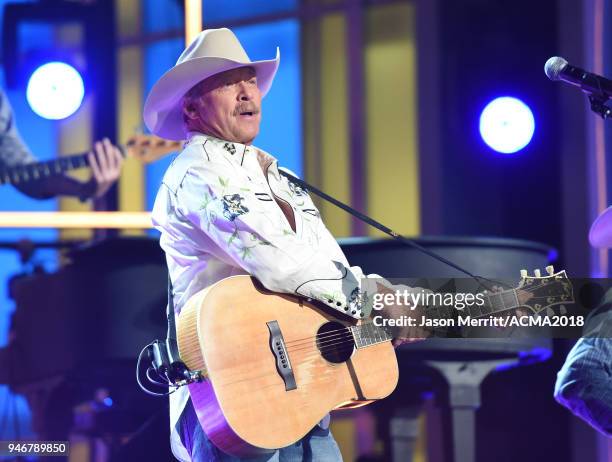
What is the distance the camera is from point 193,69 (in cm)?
301

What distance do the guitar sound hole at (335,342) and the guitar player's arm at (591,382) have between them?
0.70 meters

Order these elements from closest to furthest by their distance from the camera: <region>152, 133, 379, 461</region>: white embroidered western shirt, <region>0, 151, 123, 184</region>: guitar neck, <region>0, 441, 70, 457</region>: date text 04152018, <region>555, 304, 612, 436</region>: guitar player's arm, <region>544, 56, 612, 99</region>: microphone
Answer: <region>544, 56, 612, 99</region>: microphone < <region>152, 133, 379, 461</region>: white embroidered western shirt < <region>555, 304, 612, 436</region>: guitar player's arm < <region>0, 441, 70, 457</region>: date text 04152018 < <region>0, 151, 123, 184</region>: guitar neck

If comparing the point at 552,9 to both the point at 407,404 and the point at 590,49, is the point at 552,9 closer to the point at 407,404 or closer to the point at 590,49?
the point at 590,49

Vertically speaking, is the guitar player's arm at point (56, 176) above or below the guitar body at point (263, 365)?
above

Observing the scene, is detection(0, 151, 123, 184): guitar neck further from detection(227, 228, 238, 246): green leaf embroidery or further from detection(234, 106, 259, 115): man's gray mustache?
detection(227, 228, 238, 246): green leaf embroidery

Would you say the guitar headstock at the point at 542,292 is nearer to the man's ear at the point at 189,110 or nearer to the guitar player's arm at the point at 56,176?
the man's ear at the point at 189,110

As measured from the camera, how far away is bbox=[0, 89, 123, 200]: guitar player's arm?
15.2 feet

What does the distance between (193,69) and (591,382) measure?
142 centimetres

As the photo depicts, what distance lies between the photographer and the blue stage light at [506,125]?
5086 millimetres

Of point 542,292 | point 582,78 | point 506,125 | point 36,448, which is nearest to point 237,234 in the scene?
point 542,292

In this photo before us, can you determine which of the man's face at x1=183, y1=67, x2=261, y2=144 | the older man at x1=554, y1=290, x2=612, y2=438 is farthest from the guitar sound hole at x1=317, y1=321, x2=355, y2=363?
the older man at x1=554, y1=290, x2=612, y2=438

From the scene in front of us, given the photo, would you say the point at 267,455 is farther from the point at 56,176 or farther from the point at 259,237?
the point at 56,176

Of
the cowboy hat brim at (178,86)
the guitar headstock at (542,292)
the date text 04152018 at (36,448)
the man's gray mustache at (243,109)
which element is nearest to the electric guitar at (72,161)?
the date text 04152018 at (36,448)

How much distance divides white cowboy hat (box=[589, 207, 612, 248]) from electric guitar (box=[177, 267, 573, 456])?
7.8 inches
